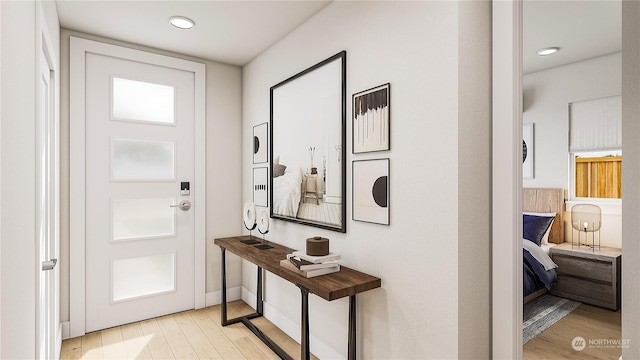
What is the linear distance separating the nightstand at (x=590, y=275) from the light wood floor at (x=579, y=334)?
111mm

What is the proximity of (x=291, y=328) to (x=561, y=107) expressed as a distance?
3089 millimetres

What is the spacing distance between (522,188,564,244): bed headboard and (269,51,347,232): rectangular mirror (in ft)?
6.80

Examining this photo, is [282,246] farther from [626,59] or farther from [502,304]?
[626,59]

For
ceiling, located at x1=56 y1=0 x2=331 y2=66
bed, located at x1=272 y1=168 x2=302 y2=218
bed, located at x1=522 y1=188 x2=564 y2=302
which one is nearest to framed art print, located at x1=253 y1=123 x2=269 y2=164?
bed, located at x1=272 y1=168 x2=302 y2=218

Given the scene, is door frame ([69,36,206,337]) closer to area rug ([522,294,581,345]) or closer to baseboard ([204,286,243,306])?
baseboard ([204,286,243,306])

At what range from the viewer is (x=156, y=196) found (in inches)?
124

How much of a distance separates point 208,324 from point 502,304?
2433mm

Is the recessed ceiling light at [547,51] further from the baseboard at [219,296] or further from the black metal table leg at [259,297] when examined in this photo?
the baseboard at [219,296]

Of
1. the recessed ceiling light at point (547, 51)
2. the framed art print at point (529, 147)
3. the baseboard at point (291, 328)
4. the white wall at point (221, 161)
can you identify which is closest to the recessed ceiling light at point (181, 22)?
the white wall at point (221, 161)

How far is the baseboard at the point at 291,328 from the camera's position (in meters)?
2.28

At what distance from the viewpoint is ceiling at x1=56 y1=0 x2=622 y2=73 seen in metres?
2.33

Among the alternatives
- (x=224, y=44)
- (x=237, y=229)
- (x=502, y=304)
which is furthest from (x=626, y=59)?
(x=237, y=229)

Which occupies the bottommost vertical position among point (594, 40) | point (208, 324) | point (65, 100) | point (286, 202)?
point (208, 324)

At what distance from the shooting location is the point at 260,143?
323cm
